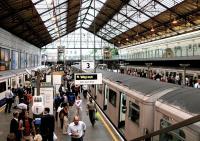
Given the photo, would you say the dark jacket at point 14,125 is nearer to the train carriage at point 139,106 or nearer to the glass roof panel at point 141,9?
the train carriage at point 139,106

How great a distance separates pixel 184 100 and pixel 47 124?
509cm

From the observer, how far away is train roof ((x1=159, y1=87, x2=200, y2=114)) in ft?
19.1

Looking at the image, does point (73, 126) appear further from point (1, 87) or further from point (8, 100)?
point (1, 87)

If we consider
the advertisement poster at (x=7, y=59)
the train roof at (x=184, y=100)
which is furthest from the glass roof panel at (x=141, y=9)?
the train roof at (x=184, y=100)

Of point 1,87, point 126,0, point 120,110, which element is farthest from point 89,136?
point 126,0

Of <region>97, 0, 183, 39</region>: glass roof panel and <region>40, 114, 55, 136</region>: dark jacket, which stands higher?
<region>97, 0, 183, 39</region>: glass roof panel

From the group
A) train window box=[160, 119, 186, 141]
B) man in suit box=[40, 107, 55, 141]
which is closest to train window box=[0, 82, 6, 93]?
man in suit box=[40, 107, 55, 141]

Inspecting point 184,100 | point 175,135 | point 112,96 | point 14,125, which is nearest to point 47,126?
point 14,125

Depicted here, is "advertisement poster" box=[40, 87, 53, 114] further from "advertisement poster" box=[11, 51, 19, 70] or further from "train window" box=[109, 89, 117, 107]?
"advertisement poster" box=[11, 51, 19, 70]

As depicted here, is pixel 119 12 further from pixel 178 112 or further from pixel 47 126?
pixel 178 112

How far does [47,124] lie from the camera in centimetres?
1016

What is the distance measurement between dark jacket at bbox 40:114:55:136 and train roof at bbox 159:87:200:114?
410 centimetres

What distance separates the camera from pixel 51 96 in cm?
1497

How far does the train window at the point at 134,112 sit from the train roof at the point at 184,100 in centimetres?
160
